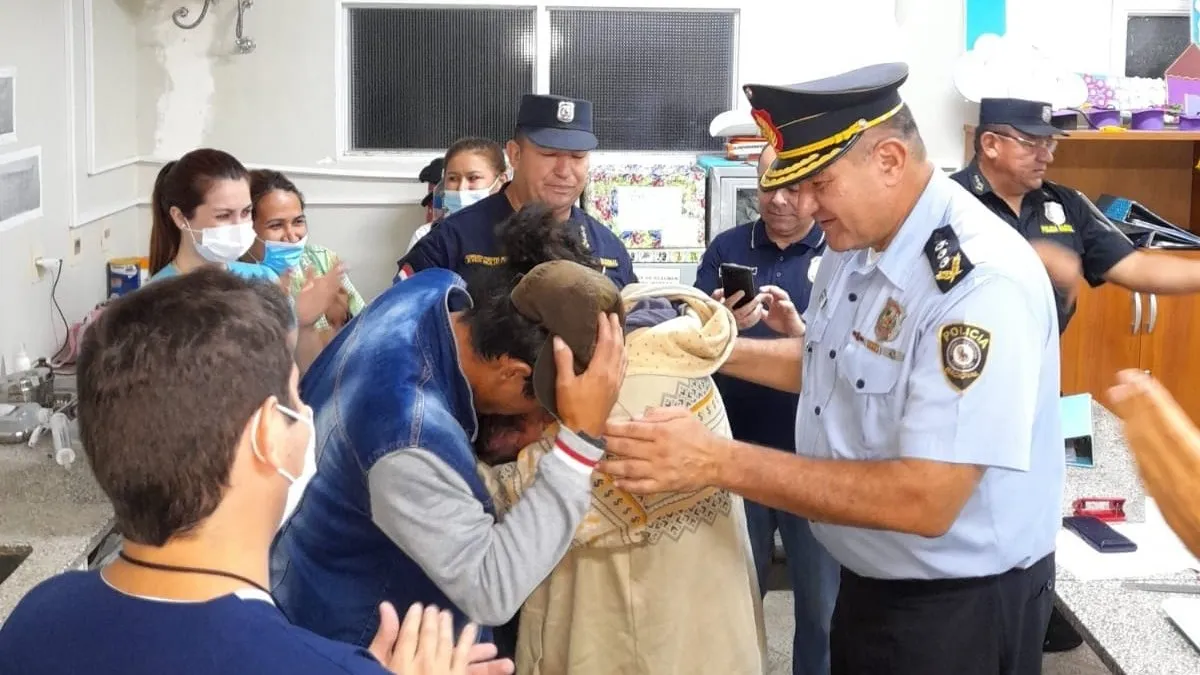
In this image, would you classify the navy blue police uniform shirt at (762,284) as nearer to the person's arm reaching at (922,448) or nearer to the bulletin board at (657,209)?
the person's arm reaching at (922,448)

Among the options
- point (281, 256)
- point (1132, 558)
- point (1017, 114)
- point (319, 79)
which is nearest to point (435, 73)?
point (319, 79)

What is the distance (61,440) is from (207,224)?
613mm

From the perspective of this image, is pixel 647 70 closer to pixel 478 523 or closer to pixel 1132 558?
pixel 1132 558

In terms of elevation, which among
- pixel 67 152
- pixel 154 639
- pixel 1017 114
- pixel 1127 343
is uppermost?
pixel 1017 114

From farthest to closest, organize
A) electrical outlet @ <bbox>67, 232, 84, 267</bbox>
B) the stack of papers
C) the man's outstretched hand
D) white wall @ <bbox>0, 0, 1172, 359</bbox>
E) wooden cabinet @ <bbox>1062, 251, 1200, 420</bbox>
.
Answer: wooden cabinet @ <bbox>1062, 251, 1200, 420</bbox>
white wall @ <bbox>0, 0, 1172, 359</bbox>
electrical outlet @ <bbox>67, 232, 84, 267</bbox>
the stack of papers
the man's outstretched hand

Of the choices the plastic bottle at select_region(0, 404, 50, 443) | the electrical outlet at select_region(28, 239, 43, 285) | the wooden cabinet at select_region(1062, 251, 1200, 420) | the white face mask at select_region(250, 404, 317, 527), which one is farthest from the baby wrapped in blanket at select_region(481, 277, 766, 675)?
the wooden cabinet at select_region(1062, 251, 1200, 420)

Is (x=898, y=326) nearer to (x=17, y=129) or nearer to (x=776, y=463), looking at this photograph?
(x=776, y=463)

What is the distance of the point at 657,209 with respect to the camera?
16.2 ft

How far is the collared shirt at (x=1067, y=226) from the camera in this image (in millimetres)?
3568

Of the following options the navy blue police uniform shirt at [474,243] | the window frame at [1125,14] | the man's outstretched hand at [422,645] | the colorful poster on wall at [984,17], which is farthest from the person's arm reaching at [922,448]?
the window frame at [1125,14]

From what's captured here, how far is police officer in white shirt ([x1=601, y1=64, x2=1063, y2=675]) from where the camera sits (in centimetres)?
168

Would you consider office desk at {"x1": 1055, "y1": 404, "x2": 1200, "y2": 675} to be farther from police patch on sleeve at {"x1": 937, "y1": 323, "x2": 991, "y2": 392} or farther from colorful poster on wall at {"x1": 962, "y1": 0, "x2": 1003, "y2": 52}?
colorful poster on wall at {"x1": 962, "y1": 0, "x2": 1003, "y2": 52}

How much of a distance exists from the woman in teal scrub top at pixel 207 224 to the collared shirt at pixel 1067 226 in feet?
6.68

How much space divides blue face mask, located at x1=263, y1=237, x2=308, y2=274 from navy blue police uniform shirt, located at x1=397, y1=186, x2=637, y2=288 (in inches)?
21.1
